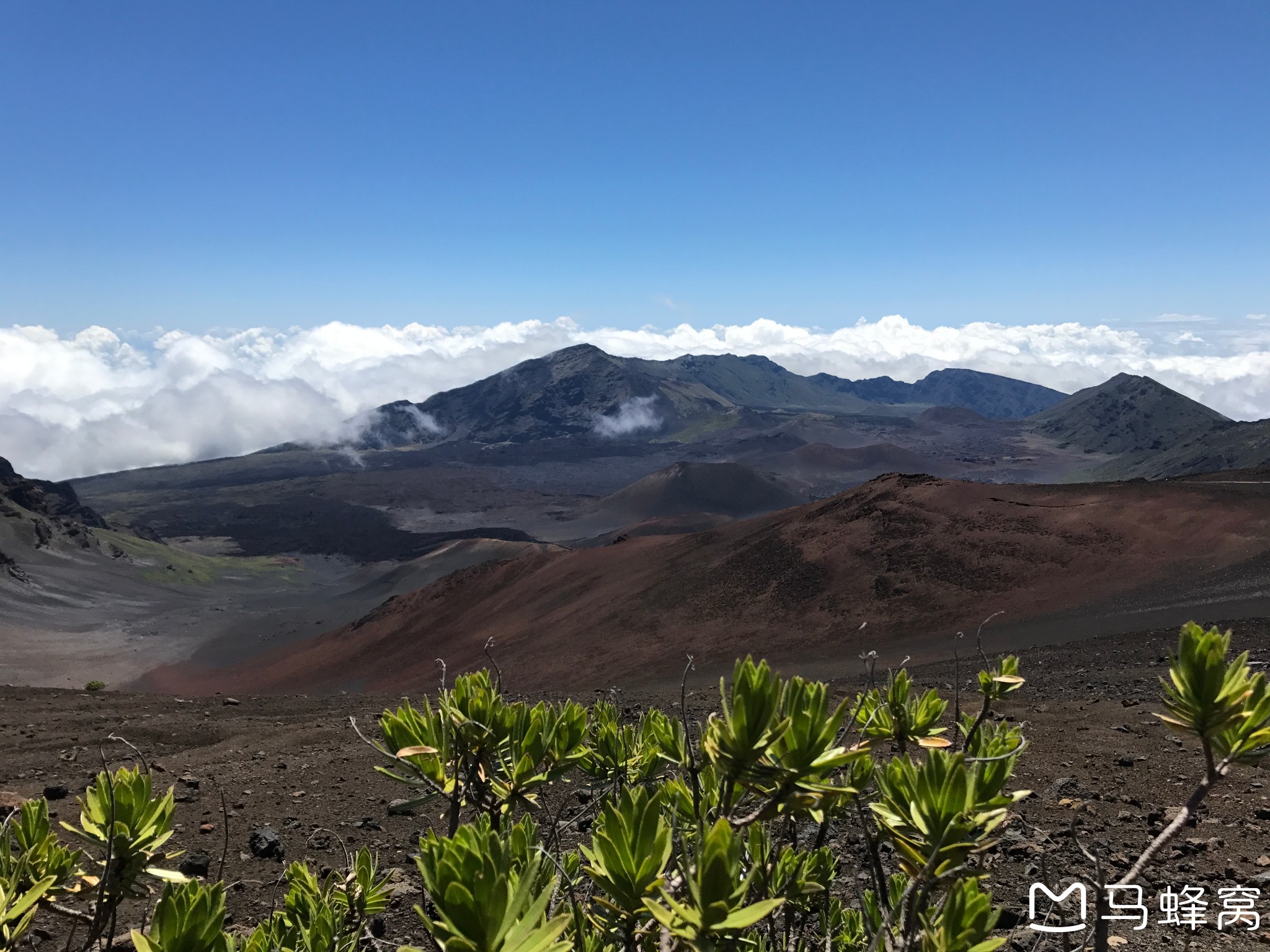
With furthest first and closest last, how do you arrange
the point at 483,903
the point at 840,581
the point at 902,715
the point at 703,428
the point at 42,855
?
the point at 703,428 → the point at 840,581 → the point at 902,715 → the point at 42,855 → the point at 483,903

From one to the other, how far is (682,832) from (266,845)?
4842 millimetres

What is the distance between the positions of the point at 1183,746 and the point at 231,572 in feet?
275

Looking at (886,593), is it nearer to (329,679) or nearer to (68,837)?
(68,837)

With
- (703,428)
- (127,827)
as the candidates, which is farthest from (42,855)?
(703,428)

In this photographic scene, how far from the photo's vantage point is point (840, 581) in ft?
76.3

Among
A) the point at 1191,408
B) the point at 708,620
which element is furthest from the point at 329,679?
the point at 1191,408

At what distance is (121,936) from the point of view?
3389 millimetres

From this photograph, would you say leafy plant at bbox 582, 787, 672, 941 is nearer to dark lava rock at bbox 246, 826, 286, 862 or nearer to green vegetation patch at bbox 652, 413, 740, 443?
dark lava rock at bbox 246, 826, 286, 862

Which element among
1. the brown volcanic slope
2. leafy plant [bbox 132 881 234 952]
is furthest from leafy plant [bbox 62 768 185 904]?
the brown volcanic slope

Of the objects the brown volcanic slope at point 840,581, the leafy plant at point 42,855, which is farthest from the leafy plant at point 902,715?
the brown volcanic slope at point 840,581

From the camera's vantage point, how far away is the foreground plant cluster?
1.10 meters

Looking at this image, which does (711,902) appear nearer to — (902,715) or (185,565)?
(902,715)

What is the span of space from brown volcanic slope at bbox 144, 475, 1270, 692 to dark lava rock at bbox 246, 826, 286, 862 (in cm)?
1201

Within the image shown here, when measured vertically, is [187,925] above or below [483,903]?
below
